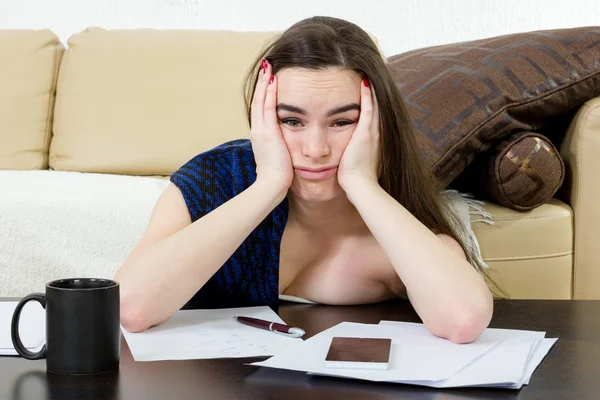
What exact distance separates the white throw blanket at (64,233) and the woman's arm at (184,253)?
0.70 metres

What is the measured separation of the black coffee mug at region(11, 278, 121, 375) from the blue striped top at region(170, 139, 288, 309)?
0.43 meters

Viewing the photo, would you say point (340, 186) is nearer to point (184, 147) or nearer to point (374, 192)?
point (374, 192)

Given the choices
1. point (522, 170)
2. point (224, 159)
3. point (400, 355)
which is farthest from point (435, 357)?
point (522, 170)

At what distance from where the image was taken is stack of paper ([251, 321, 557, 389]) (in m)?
0.83

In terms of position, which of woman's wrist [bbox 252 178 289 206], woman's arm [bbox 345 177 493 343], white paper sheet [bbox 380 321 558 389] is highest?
woman's wrist [bbox 252 178 289 206]

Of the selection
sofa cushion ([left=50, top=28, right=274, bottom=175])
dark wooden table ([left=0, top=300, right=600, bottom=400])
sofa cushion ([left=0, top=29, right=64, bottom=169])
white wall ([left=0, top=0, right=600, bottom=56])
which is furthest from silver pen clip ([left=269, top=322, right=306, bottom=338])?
white wall ([left=0, top=0, right=600, bottom=56])

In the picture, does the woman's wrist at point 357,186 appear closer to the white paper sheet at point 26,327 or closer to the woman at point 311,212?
the woman at point 311,212

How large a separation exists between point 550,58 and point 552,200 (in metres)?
0.35

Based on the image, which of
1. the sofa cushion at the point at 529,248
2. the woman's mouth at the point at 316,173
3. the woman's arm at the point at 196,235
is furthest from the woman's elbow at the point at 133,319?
the sofa cushion at the point at 529,248

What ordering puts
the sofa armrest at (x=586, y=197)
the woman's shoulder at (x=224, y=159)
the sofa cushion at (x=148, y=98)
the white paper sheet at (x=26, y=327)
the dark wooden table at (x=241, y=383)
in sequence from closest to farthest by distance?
the dark wooden table at (x=241, y=383), the white paper sheet at (x=26, y=327), the woman's shoulder at (x=224, y=159), the sofa armrest at (x=586, y=197), the sofa cushion at (x=148, y=98)

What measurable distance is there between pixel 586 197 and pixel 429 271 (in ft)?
3.14

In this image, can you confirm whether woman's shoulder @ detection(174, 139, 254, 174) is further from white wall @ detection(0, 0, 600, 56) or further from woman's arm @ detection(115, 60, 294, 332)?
white wall @ detection(0, 0, 600, 56)

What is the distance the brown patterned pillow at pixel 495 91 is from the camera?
187cm

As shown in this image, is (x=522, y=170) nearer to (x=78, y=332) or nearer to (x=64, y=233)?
(x=64, y=233)
